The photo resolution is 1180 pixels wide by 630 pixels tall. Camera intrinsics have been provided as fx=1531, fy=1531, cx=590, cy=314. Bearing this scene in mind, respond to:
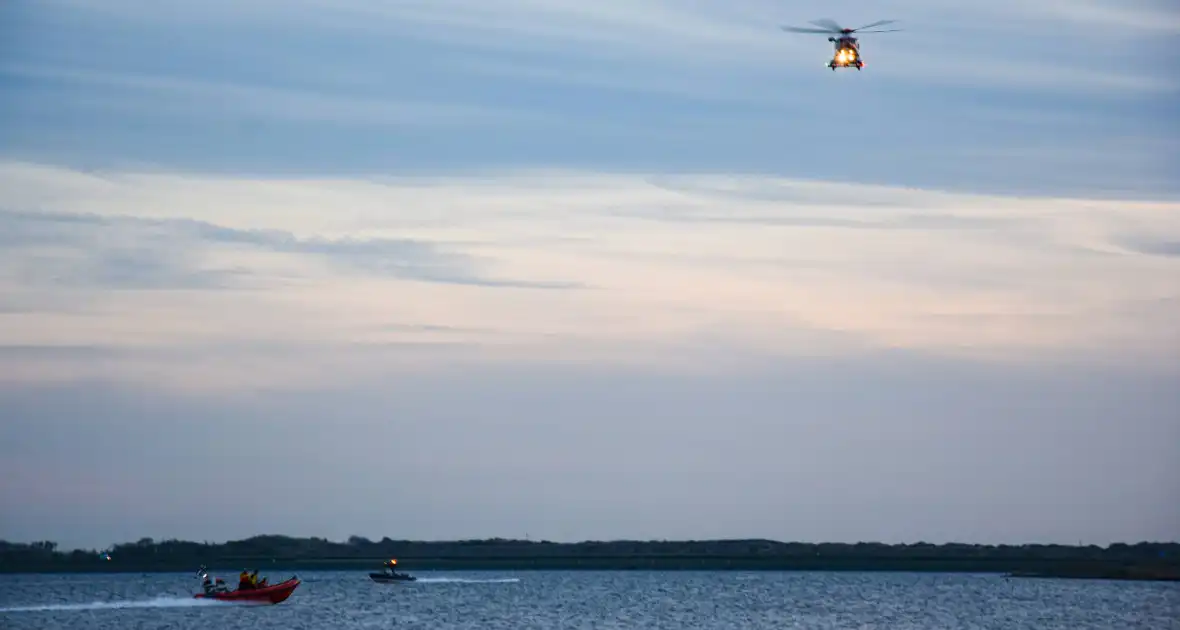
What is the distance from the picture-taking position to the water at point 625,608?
93.4 meters

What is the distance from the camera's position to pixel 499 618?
98.2 m

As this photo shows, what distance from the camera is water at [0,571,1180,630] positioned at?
306 ft

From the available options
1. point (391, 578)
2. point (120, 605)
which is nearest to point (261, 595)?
point (120, 605)

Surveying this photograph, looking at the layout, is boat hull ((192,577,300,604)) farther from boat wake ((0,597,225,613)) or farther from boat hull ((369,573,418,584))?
boat hull ((369,573,418,584))

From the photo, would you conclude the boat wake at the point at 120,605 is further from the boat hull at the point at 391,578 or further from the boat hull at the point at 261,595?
the boat hull at the point at 391,578

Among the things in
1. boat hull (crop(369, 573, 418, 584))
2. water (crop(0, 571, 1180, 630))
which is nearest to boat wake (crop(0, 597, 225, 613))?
water (crop(0, 571, 1180, 630))

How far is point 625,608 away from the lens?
11156cm

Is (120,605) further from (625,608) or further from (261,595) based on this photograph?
(625,608)

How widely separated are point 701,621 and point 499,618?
13195 millimetres

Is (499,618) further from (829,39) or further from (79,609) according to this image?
(829,39)

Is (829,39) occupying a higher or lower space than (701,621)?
higher

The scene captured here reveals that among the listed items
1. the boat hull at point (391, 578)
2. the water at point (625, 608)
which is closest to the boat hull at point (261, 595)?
the water at point (625, 608)

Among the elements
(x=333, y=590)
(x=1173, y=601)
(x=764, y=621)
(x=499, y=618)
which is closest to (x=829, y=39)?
(x=764, y=621)

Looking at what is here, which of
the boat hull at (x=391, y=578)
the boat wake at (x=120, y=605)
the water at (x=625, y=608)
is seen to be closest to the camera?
the water at (x=625, y=608)
